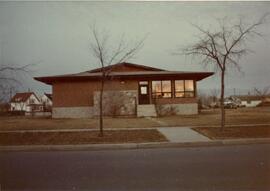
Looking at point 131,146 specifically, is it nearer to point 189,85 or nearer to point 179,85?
point 179,85

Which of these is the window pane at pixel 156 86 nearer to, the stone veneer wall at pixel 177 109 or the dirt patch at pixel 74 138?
the stone veneer wall at pixel 177 109

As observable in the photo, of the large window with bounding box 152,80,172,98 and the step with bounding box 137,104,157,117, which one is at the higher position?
the large window with bounding box 152,80,172,98

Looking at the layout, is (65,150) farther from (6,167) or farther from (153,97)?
(153,97)

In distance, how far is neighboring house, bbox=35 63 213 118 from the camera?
84.1 feet

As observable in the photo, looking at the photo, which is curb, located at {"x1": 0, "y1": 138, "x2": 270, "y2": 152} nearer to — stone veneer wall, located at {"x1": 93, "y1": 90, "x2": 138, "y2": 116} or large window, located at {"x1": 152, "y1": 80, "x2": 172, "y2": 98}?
stone veneer wall, located at {"x1": 93, "y1": 90, "x2": 138, "y2": 116}

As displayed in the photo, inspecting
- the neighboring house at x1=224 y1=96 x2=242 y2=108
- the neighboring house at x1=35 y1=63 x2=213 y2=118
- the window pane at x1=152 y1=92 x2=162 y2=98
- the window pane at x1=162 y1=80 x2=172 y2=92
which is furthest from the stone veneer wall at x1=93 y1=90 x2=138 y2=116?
the neighboring house at x1=224 y1=96 x2=242 y2=108

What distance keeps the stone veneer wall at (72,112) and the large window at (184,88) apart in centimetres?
651

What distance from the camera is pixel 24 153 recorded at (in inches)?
410

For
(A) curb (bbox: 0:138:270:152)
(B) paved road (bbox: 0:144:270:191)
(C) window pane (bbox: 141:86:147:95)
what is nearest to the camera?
(B) paved road (bbox: 0:144:270:191)

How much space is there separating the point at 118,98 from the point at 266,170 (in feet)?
62.6

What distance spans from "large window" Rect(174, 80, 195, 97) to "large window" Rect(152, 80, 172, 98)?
1.70 ft

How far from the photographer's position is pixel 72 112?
26.3 meters

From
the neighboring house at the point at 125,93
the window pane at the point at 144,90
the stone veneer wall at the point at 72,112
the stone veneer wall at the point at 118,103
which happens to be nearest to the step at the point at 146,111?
the neighboring house at the point at 125,93

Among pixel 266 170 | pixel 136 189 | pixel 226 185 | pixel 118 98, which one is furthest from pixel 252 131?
pixel 118 98
